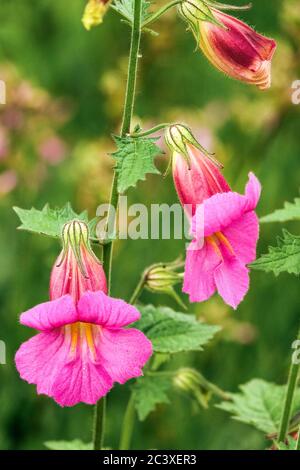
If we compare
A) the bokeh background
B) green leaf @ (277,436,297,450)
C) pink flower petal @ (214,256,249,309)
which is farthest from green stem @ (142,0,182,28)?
the bokeh background

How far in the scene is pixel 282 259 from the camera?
169cm

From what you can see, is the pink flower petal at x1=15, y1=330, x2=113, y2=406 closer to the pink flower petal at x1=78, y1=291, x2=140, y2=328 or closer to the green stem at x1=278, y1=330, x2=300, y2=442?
the pink flower petal at x1=78, y1=291, x2=140, y2=328

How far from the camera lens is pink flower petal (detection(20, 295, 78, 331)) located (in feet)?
5.09

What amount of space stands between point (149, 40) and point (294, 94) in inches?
32.0

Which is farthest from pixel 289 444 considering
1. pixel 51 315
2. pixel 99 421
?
pixel 51 315

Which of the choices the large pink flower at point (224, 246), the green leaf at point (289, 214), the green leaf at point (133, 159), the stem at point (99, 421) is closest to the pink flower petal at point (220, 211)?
the large pink flower at point (224, 246)

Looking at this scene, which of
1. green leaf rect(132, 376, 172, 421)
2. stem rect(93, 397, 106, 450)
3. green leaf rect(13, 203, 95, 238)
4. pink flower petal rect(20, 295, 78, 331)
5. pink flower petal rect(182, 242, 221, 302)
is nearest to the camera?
pink flower petal rect(20, 295, 78, 331)

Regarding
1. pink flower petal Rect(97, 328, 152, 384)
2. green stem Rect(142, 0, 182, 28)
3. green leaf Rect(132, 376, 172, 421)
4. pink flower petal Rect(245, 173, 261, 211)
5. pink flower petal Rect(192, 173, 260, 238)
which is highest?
green stem Rect(142, 0, 182, 28)

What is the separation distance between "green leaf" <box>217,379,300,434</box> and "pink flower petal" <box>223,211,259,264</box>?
0.51m

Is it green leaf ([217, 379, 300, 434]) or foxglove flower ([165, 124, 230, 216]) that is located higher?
foxglove flower ([165, 124, 230, 216])

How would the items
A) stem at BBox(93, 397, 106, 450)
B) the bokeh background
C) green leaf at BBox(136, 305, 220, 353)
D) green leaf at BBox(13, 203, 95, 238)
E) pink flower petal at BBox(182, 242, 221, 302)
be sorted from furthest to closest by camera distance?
the bokeh background < green leaf at BBox(136, 305, 220, 353) < stem at BBox(93, 397, 106, 450) < green leaf at BBox(13, 203, 95, 238) < pink flower petal at BBox(182, 242, 221, 302)

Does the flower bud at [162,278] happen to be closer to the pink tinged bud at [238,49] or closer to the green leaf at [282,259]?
the green leaf at [282,259]

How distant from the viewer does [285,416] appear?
1861 millimetres

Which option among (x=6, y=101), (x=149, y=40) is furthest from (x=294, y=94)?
(x=6, y=101)
